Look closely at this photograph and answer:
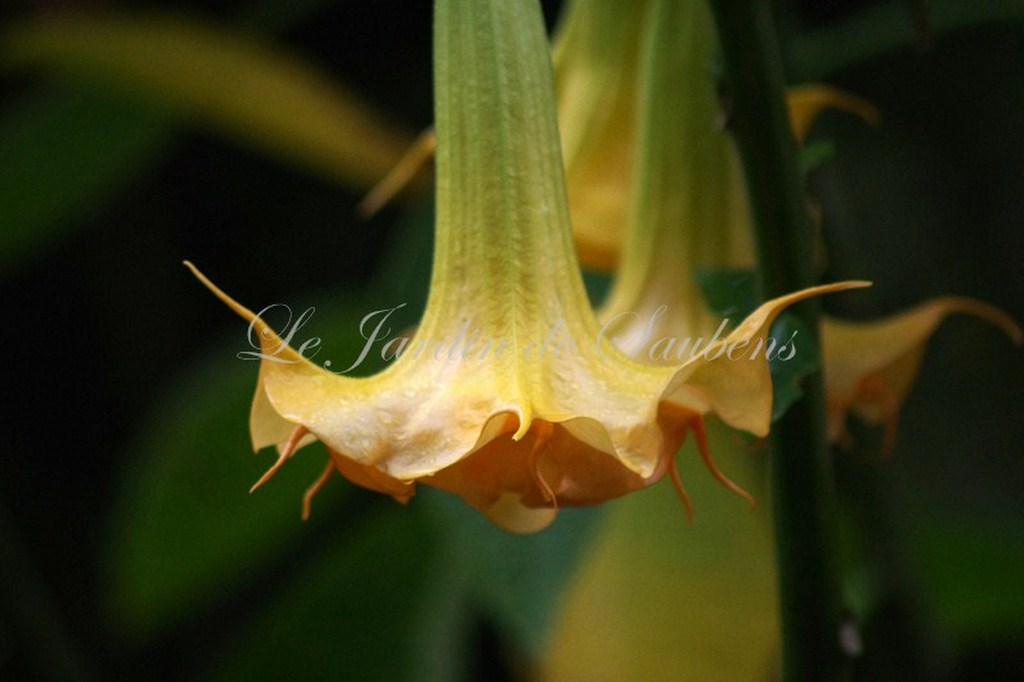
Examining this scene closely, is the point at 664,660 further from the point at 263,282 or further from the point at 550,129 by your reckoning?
the point at 263,282

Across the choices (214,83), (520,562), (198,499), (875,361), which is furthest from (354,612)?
(875,361)

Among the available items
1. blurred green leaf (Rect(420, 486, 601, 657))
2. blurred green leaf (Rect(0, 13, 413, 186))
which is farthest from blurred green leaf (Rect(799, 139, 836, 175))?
blurred green leaf (Rect(0, 13, 413, 186))

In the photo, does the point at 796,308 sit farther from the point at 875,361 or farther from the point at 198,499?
the point at 198,499

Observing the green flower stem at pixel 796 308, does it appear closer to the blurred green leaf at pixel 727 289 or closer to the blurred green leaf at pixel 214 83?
the blurred green leaf at pixel 727 289

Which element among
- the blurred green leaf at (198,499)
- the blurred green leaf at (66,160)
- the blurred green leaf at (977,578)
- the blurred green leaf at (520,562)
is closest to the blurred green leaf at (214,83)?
the blurred green leaf at (66,160)

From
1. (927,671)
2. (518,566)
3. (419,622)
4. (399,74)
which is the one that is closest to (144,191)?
(399,74)

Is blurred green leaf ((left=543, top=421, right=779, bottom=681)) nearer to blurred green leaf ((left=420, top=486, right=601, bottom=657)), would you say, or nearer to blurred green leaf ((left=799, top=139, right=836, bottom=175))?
blurred green leaf ((left=420, top=486, right=601, bottom=657))
